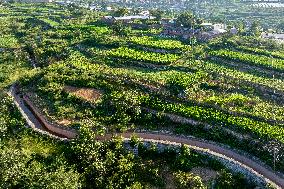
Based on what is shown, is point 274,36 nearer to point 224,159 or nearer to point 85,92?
point 85,92

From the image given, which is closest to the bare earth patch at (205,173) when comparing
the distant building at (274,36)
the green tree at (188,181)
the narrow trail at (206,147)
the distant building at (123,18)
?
the green tree at (188,181)

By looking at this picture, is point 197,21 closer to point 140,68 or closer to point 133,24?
point 133,24

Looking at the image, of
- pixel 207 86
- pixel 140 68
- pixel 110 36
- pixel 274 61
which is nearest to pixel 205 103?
pixel 207 86

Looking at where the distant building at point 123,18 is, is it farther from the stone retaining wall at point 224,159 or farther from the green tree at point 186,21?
the stone retaining wall at point 224,159

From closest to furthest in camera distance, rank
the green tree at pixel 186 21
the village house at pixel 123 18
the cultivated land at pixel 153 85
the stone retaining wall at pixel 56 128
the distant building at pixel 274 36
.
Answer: the cultivated land at pixel 153 85
the stone retaining wall at pixel 56 128
the green tree at pixel 186 21
the distant building at pixel 274 36
the village house at pixel 123 18

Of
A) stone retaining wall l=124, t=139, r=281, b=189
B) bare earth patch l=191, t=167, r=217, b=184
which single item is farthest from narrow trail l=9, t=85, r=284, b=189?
bare earth patch l=191, t=167, r=217, b=184

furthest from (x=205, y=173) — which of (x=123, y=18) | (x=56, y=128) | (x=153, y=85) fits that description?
(x=123, y=18)
